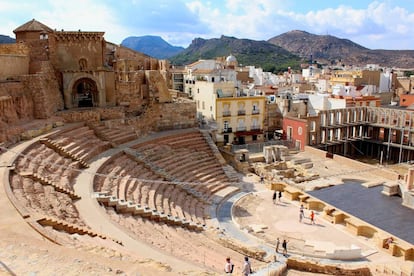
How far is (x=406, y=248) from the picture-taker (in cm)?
1565

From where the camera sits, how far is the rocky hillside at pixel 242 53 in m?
137

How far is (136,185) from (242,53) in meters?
135

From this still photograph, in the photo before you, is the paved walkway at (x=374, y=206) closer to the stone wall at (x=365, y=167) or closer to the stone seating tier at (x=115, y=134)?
the stone wall at (x=365, y=167)

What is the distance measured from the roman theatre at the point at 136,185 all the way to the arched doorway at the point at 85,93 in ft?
0.44

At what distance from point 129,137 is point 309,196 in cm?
1232

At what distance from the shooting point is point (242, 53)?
148 meters

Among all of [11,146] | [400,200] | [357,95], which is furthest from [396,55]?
[11,146]

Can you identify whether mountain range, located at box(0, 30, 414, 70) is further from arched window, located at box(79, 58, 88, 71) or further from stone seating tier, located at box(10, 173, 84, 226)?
stone seating tier, located at box(10, 173, 84, 226)

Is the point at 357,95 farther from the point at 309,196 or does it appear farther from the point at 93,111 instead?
the point at 93,111

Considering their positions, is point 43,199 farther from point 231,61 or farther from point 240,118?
point 231,61

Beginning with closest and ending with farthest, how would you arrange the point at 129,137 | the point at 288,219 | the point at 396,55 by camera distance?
the point at 288,219, the point at 129,137, the point at 396,55

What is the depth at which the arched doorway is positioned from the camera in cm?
2713

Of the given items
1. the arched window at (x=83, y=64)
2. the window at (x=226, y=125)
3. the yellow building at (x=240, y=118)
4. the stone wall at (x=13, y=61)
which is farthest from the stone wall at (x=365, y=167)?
the stone wall at (x=13, y=61)

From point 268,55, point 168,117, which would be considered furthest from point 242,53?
point 168,117
